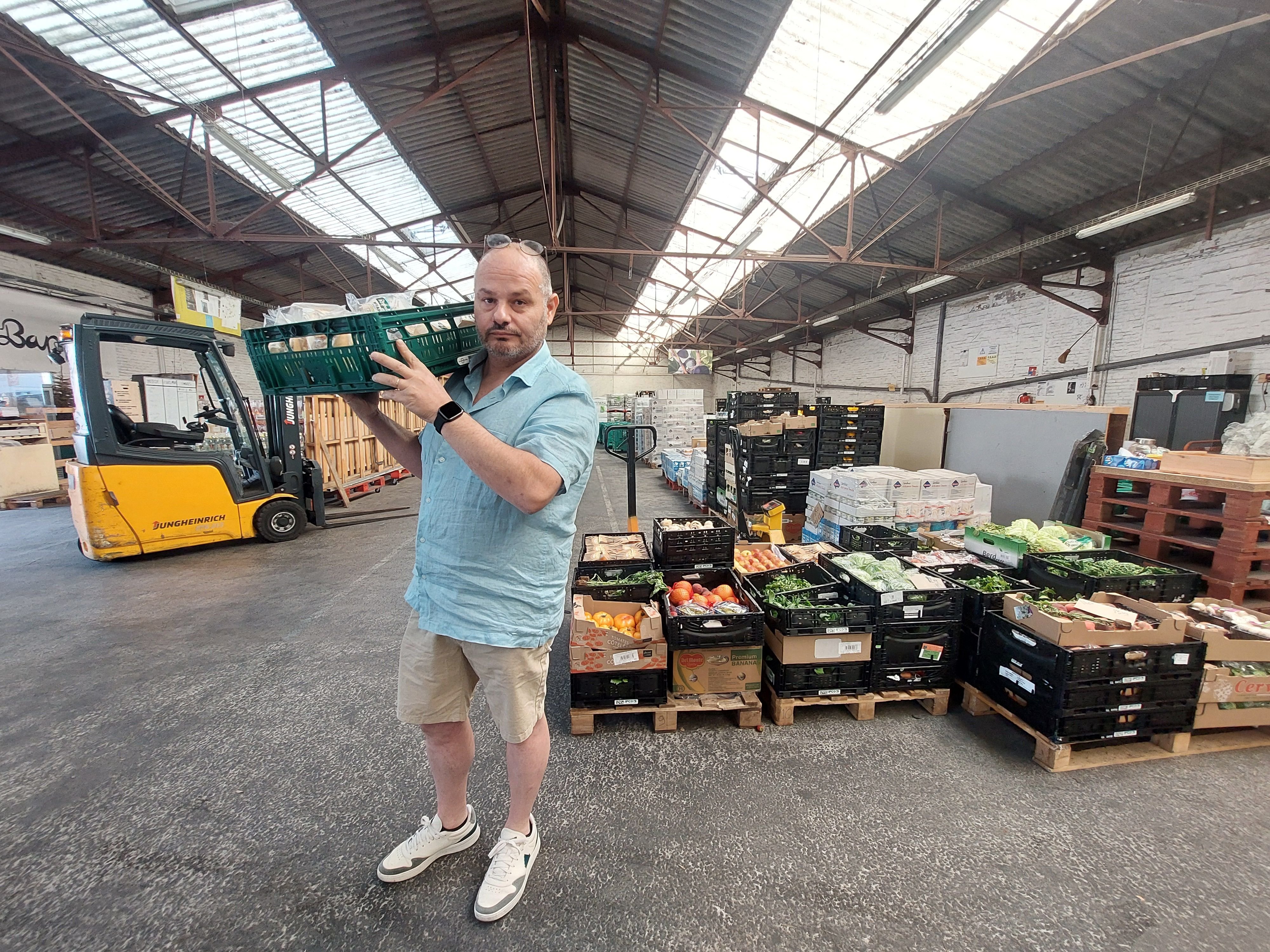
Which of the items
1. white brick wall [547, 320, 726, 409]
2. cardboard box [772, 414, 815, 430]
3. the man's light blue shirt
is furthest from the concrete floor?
white brick wall [547, 320, 726, 409]

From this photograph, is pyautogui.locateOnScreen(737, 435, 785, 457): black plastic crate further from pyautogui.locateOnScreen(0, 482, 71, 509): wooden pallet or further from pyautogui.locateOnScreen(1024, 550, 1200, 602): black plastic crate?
pyautogui.locateOnScreen(0, 482, 71, 509): wooden pallet

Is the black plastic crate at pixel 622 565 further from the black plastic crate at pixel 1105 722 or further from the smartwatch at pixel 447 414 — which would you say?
the smartwatch at pixel 447 414

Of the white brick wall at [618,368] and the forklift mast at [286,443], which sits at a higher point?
the white brick wall at [618,368]

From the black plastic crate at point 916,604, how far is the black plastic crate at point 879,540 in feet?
2.81

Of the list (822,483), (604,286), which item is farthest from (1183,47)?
(604,286)

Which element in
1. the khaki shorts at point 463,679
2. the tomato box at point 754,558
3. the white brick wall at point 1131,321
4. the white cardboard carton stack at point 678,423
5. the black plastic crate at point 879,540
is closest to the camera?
the khaki shorts at point 463,679

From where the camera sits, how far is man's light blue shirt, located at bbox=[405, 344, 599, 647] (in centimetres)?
151

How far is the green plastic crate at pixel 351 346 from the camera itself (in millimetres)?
1507

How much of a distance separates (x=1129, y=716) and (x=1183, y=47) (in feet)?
22.8

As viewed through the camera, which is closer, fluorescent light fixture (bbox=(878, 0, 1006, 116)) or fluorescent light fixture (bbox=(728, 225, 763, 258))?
fluorescent light fixture (bbox=(878, 0, 1006, 116))

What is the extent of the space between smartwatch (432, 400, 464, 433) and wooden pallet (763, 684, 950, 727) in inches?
102

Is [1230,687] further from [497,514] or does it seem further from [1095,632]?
[497,514]

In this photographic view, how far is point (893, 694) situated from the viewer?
10.1 feet

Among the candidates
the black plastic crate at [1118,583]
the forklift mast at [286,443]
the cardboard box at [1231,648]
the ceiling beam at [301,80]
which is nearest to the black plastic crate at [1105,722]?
the cardboard box at [1231,648]
